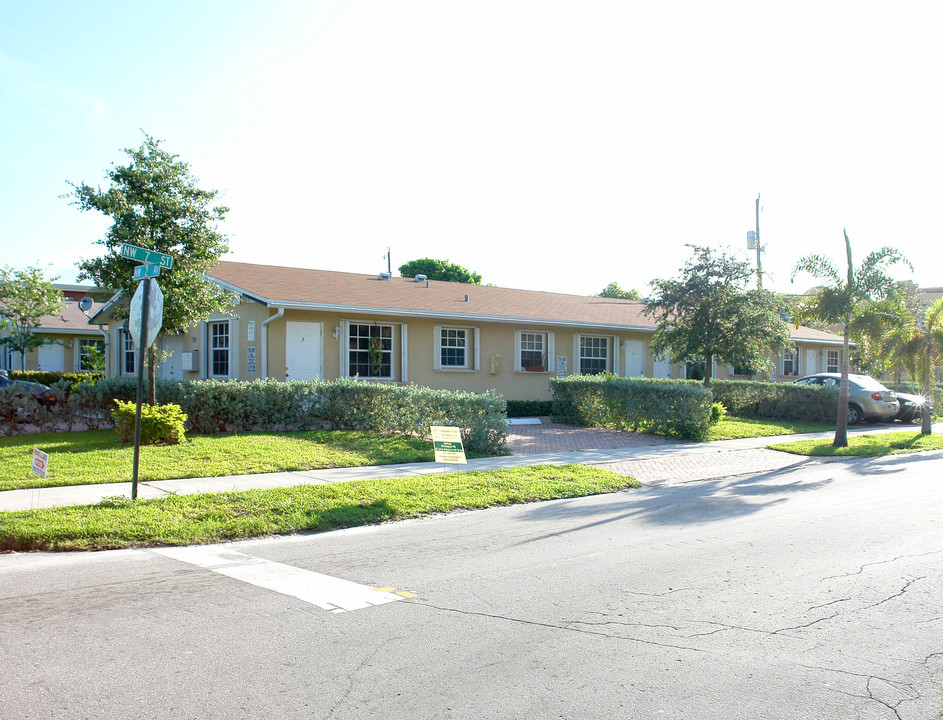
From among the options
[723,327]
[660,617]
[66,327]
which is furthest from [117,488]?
[66,327]

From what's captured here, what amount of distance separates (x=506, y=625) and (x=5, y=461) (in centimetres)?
930

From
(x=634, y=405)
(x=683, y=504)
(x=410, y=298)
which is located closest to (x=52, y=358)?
(x=410, y=298)

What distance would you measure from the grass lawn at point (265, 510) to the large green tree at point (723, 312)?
9486mm

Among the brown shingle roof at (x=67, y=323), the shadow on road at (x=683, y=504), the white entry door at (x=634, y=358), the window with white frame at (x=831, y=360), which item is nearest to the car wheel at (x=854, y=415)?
the white entry door at (x=634, y=358)

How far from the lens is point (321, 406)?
15430 millimetres

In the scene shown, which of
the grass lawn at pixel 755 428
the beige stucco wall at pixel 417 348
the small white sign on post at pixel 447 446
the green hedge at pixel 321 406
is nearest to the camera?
the small white sign on post at pixel 447 446

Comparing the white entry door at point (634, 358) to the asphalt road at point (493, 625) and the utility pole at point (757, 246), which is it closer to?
the utility pole at point (757, 246)

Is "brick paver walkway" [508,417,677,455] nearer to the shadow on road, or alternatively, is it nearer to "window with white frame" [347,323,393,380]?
the shadow on road

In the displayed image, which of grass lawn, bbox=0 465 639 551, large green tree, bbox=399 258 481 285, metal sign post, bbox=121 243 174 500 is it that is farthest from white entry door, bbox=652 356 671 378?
large green tree, bbox=399 258 481 285

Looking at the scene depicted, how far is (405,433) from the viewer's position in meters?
15.2

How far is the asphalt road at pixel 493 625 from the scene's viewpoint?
3.92 metres

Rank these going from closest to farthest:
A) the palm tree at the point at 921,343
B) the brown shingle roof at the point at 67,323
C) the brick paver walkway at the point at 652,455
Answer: the brick paver walkway at the point at 652,455
the palm tree at the point at 921,343
the brown shingle roof at the point at 67,323

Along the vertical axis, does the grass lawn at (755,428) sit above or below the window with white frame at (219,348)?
below

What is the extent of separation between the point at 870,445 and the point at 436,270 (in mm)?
36411
